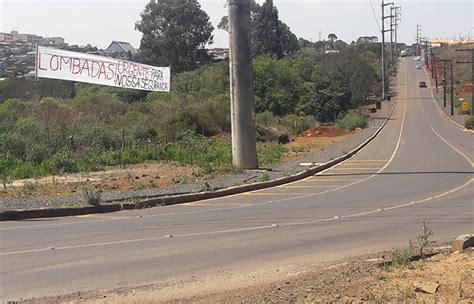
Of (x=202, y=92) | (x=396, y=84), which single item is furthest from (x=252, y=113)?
(x=396, y=84)

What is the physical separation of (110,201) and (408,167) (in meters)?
14.9

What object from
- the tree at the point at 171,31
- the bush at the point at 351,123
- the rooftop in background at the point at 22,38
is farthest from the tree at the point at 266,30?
the rooftop in background at the point at 22,38

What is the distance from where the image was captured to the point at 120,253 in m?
9.28

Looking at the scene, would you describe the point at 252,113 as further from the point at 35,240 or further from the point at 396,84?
the point at 396,84

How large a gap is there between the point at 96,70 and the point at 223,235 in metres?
15.6

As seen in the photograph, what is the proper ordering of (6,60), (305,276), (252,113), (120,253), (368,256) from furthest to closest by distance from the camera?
(6,60)
(252,113)
(120,253)
(368,256)
(305,276)

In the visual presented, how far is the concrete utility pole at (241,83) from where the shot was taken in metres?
22.7

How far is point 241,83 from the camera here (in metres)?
22.9

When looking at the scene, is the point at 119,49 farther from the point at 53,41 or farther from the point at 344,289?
the point at 344,289

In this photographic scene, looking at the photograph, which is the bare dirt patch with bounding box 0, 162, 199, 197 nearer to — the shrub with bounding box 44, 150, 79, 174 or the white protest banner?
the shrub with bounding box 44, 150, 79, 174

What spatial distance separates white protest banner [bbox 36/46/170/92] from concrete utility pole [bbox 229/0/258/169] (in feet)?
17.8

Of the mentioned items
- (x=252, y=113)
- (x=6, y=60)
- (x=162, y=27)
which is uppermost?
(x=162, y=27)

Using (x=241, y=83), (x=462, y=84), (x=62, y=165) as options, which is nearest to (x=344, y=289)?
(x=241, y=83)

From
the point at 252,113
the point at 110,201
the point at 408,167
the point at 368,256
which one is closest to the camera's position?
the point at 368,256
